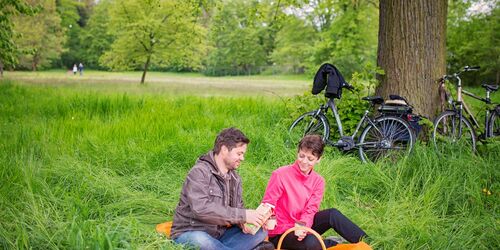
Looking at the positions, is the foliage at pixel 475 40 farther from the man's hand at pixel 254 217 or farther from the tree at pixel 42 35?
the tree at pixel 42 35

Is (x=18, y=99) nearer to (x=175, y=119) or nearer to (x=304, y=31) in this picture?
(x=175, y=119)

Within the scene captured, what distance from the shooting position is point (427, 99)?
22.9 feet

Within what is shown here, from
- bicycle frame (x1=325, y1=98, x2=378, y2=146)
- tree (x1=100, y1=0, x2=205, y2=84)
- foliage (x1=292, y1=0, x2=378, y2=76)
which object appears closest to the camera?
bicycle frame (x1=325, y1=98, x2=378, y2=146)

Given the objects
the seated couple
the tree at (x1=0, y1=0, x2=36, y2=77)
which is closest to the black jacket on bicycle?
the seated couple

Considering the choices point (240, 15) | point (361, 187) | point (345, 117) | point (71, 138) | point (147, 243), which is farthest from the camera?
point (240, 15)

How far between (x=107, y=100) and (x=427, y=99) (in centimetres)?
648

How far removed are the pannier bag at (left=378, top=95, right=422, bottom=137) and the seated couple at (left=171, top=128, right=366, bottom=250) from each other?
3.19m

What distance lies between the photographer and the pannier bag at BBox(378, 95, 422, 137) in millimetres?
6598

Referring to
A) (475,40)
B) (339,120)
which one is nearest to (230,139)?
(339,120)

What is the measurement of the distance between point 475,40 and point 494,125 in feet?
57.9

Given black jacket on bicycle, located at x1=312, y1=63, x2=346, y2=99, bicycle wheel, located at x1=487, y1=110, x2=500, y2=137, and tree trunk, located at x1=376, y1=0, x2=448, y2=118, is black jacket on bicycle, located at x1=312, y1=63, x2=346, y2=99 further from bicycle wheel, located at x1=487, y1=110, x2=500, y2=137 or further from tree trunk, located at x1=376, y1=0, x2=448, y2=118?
bicycle wheel, located at x1=487, y1=110, x2=500, y2=137

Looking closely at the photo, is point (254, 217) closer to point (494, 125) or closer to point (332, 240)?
point (332, 240)

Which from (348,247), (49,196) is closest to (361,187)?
(348,247)

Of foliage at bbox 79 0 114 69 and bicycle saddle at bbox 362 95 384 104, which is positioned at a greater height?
foliage at bbox 79 0 114 69
